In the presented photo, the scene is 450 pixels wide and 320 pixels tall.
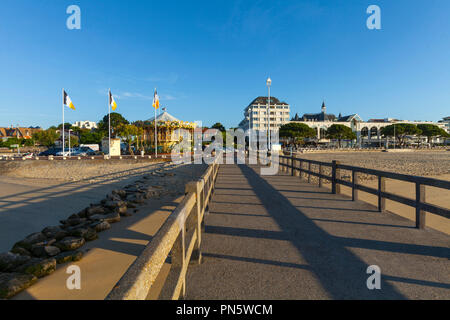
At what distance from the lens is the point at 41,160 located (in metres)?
33.3

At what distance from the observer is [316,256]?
12.0 ft

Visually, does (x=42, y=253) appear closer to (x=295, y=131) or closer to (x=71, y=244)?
(x=71, y=244)

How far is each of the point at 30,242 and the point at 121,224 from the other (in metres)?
2.04

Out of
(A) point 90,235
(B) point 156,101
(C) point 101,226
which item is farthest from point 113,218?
(B) point 156,101

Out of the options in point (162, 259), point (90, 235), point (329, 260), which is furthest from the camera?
point (90, 235)

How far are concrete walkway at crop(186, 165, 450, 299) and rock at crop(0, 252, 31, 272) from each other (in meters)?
3.64

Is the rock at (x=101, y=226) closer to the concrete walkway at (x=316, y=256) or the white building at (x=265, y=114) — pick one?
the concrete walkway at (x=316, y=256)

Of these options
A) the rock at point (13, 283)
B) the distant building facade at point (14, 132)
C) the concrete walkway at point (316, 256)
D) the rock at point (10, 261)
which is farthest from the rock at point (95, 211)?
the distant building facade at point (14, 132)

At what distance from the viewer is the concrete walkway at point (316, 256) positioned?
111 inches

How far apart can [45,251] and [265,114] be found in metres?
118

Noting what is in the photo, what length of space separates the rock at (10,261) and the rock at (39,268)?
362mm

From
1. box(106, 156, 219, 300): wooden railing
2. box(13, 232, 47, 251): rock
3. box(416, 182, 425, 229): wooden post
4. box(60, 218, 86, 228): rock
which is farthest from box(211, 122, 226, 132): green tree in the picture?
box(106, 156, 219, 300): wooden railing
